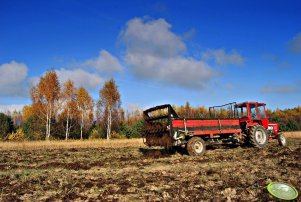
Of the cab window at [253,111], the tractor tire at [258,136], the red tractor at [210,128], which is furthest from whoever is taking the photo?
the cab window at [253,111]

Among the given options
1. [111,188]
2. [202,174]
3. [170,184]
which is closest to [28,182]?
[111,188]

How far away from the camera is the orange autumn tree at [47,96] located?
37.1 m

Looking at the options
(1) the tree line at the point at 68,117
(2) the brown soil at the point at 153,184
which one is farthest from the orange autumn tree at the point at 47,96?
(2) the brown soil at the point at 153,184

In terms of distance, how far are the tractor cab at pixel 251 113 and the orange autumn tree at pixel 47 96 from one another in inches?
1053

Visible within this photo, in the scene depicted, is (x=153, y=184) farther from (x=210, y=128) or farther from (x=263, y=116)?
(x=263, y=116)

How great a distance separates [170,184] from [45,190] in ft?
9.93

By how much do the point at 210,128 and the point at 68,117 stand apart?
31.3 meters

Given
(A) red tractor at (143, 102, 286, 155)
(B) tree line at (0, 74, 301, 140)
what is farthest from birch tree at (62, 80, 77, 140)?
(A) red tractor at (143, 102, 286, 155)

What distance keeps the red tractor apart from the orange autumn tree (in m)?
25.8

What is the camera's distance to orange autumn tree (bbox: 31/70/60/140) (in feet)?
122

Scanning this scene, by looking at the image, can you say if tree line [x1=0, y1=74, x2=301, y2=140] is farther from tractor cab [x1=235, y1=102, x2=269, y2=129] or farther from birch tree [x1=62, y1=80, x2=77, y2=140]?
tractor cab [x1=235, y1=102, x2=269, y2=129]

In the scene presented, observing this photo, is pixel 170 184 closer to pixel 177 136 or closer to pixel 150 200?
pixel 150 200

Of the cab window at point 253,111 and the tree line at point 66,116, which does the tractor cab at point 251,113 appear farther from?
the tree line at point 66,116

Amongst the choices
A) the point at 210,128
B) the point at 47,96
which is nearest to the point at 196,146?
the point at 210,128
